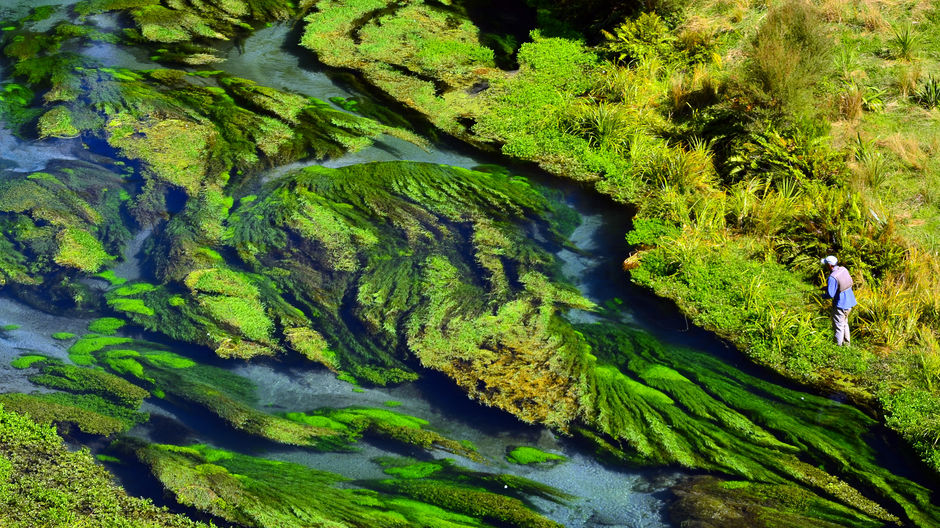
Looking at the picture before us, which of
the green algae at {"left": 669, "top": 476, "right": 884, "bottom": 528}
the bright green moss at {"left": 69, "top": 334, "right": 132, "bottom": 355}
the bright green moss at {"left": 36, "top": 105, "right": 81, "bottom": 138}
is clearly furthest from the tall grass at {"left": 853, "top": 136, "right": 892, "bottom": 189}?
the bright green moss at {"left": 36, "top": 105, "right": 81, "bottom": 138}

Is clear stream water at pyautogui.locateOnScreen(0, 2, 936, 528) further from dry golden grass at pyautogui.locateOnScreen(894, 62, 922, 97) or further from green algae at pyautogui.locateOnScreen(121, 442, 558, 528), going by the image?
dry golden grass at pyautogui.locateOnScreen(894, 62, 922, 97)

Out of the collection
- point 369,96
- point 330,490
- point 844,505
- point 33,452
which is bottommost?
point 33,452

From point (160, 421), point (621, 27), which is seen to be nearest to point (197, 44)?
point (621, 27)

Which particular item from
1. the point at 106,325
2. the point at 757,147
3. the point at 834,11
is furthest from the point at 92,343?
the point at 834,11

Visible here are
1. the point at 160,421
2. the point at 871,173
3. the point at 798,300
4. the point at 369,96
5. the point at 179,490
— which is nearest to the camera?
the point at 179,490

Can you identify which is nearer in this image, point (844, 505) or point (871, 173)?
point (844, 505)

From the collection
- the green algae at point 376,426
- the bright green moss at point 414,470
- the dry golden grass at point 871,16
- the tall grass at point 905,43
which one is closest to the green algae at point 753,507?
the green algae at point 376,426

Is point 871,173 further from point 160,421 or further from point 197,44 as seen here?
point 197,44
